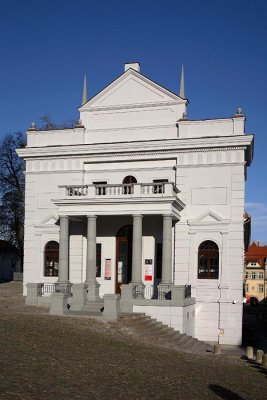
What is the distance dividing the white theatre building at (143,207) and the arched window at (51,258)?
5 cm

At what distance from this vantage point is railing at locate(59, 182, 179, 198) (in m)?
26.8

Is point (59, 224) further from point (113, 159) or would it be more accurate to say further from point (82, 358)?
point (82, 358)

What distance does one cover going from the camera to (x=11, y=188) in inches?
2008

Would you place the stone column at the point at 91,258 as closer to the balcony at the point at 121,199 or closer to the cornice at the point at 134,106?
the balcony at the point at 121,199

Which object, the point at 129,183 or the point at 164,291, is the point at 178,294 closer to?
the point at 164,291

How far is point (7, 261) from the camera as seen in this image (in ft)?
244

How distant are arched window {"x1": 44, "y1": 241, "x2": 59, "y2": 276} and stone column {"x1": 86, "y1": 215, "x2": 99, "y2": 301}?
348cm

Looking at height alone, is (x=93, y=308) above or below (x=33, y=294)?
below

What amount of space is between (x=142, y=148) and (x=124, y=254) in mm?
5640

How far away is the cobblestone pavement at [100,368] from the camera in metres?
12.0

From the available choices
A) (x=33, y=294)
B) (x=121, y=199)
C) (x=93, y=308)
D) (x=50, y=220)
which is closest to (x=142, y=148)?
(x=121, y=199)

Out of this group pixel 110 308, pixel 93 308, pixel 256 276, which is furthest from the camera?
pixel 256 276

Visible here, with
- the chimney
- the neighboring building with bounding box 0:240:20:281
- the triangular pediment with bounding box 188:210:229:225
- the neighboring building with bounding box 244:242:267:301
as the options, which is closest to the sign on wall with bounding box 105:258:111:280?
the triangular pediment with bounding box 188:210:229:225

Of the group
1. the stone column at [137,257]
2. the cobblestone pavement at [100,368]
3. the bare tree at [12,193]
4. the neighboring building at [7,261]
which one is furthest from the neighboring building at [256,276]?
the cobblestone pavement at [100,368]
